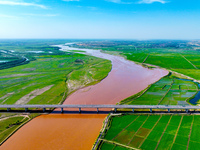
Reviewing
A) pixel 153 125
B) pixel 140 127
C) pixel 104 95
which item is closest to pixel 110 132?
pixel 140 127

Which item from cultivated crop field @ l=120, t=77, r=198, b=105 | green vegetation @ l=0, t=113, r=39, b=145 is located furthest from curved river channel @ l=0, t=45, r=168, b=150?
cultivated crop field @ l=120, t=77, r=198, b=105

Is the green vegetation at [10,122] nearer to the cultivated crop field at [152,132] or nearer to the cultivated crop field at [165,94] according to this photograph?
the cultivated crop field at [152,132]

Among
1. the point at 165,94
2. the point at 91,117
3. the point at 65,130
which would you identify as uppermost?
the point at 165,94

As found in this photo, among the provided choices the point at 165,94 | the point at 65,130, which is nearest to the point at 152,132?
the point at 65,130

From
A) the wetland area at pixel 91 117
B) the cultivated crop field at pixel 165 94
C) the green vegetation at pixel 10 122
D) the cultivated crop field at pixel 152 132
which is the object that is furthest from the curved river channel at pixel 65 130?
the cultivated crop field at pixel 165 94

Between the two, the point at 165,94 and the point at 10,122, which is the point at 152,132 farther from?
the point at 10,122

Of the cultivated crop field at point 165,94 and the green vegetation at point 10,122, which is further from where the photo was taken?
the cultivated crop field at point 165,94

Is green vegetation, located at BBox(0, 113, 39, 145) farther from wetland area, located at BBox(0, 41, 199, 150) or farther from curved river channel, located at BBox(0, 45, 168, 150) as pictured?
curved river channel, located at BBox(0, 45, 168, 150)
